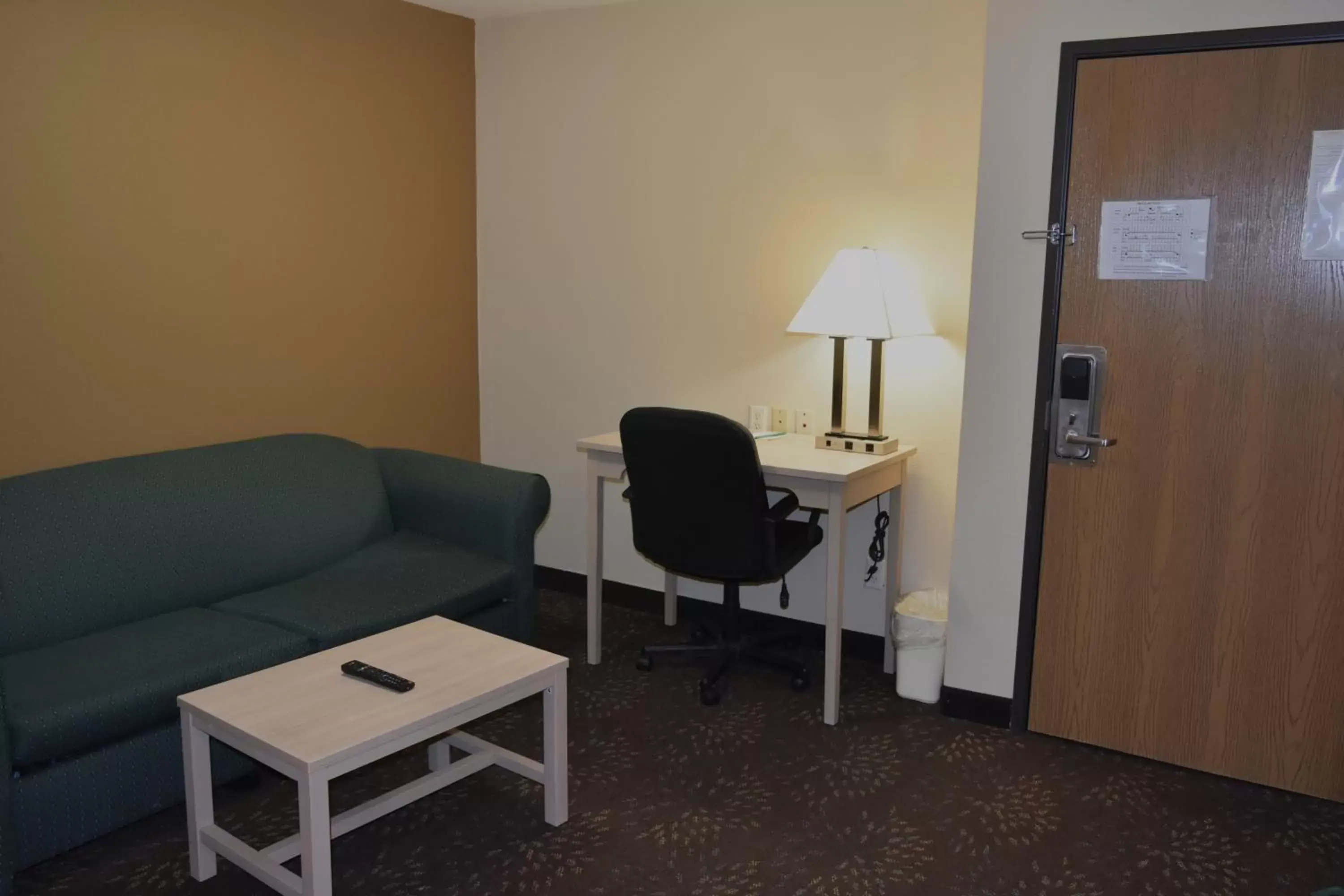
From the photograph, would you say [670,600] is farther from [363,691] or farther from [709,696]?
[363,691]

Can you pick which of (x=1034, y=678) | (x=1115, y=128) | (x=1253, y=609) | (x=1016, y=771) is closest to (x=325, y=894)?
(x=1016, y=771)

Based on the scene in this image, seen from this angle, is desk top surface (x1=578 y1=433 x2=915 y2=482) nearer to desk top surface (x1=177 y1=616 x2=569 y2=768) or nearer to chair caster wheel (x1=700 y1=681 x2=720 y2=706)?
chair caster wheel (x1=700 y1=681 x2=720 y2=706)

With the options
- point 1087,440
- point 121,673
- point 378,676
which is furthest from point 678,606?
point 121,673

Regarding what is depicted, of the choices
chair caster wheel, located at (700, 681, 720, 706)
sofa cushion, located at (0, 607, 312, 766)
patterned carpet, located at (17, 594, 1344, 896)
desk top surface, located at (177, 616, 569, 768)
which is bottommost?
patterned carpet, located at (17, 594, 1344, 896)

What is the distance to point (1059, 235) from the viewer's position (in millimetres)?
2867

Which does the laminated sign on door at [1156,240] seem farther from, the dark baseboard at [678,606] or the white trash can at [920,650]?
the dark baseboard at [678,606]

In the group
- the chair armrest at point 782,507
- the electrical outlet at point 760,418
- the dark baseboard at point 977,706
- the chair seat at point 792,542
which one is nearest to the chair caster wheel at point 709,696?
the chair seat at point 792,542

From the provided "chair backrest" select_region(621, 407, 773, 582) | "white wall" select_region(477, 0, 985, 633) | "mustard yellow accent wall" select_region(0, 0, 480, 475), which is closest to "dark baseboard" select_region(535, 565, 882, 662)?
"white wall" select_region(477, 0, 985, 633)

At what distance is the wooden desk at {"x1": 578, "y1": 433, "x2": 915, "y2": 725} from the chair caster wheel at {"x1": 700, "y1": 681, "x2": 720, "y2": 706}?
34 cm

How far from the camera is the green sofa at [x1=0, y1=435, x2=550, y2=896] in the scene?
7.65 ft

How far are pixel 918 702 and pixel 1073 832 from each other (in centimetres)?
82

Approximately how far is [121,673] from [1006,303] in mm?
2497

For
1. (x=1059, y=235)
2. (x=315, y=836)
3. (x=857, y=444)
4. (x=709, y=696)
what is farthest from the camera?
(x=857, y=444)

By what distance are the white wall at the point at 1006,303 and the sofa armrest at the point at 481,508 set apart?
4.54 feet
